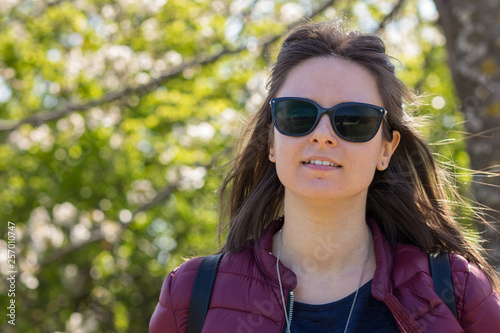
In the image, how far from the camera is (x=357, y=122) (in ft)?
6.99

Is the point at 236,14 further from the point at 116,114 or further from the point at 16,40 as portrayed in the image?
the point at 16,40

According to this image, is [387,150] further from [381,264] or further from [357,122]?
[381,264]

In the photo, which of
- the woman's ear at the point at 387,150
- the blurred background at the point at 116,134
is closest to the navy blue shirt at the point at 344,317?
the woman's ear at the point at 387,150

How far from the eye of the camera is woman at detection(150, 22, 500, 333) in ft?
6.84

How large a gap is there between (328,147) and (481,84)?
170 centimetres

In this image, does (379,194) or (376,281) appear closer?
(376,281)

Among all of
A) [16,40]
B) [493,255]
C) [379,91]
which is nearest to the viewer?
[379,91]

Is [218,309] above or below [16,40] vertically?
below

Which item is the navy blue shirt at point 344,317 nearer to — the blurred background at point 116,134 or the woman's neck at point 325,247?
the woman's neck at point 325,247

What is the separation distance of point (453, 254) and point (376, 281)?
1.08 ft

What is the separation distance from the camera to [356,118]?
2129mm

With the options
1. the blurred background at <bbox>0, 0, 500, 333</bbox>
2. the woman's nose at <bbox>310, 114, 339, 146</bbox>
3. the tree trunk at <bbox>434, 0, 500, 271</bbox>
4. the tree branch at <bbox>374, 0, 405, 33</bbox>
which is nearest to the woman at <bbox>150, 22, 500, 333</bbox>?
the woman's nose at <bbox>310, 114, 339, 146</bbox>

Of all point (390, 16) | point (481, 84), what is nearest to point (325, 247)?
point (481, 84)

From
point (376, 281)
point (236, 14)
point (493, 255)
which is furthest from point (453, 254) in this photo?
point (236, 14)
